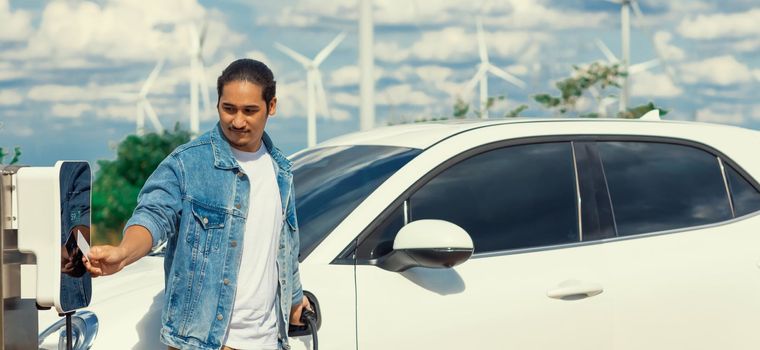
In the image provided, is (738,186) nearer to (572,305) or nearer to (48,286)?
(572,305)

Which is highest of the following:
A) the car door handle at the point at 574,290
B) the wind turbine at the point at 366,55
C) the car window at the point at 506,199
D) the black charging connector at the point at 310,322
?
the wind turbine at the point at 366,55

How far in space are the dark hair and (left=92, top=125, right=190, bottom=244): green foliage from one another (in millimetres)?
14953

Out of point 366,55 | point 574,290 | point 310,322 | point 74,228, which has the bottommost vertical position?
point 310,322

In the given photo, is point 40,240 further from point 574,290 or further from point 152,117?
point 152,117

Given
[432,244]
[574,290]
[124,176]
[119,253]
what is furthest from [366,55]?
[119,253]

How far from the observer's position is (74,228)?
3.07 metres

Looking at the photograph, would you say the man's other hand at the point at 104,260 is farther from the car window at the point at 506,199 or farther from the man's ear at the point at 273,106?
the car window at the point at 506,199

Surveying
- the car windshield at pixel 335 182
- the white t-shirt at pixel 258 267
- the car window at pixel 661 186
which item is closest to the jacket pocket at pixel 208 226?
the white t-shirt at pixel 258 267

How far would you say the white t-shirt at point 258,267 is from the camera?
361cm

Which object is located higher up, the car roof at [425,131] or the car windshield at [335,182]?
the car roof at [425,131]

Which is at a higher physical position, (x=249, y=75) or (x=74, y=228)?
(x=249, y=75)

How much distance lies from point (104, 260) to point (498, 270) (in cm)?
180

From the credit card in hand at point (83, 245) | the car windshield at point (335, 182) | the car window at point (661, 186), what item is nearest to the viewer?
the credit card in hand at point (83, 245)

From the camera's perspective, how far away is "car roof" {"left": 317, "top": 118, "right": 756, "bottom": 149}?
4695 mm
